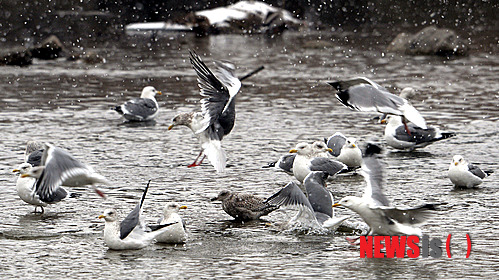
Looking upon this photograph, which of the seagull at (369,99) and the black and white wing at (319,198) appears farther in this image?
the seagull at (369,99)

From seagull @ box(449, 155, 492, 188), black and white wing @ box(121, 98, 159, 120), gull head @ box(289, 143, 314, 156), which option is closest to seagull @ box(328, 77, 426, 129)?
gull head @ box(289, 143, 314, 156)

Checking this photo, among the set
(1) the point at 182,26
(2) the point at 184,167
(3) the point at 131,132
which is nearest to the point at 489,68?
(3) the point at 131,132

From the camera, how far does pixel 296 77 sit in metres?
19.0

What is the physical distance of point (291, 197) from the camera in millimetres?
6883

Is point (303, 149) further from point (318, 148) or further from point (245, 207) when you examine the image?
point (245, 207)

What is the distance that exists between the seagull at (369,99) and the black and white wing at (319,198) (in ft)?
2.65

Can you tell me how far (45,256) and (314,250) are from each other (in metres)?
2.09

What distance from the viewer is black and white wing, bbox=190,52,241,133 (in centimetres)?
792

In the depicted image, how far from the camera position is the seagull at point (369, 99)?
759 centimetres

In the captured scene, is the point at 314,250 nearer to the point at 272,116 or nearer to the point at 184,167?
the point at 184,167

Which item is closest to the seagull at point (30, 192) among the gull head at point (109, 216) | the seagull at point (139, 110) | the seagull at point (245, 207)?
the gull head at point (109, 216)

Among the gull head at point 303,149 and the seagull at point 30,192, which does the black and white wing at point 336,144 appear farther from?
the seagull at point 30,192

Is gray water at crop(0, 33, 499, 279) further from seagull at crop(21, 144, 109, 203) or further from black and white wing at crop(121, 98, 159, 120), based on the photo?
seagull at crop(21, 144, 109, 203)

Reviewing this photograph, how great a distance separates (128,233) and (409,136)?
194 inches
